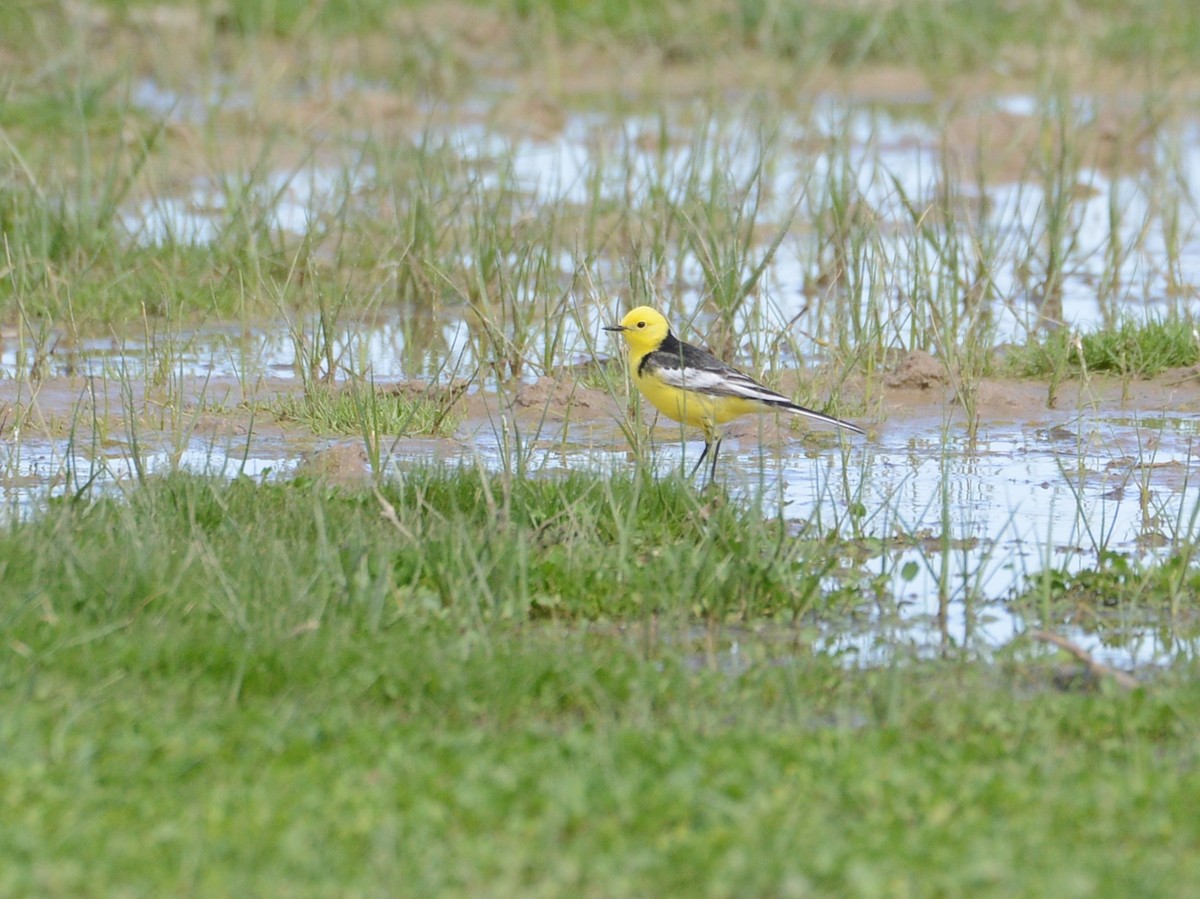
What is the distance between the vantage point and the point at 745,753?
459cm

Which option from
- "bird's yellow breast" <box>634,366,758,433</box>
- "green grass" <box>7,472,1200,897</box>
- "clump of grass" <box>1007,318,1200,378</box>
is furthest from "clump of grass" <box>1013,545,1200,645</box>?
"clump of grass" <box>1007,318,1200,378</box>

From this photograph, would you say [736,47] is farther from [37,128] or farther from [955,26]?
[37,128]

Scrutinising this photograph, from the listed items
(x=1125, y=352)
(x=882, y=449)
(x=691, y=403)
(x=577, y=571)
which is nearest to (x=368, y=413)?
(x=691, y=403)

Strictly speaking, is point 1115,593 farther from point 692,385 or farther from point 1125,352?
point 1125,352

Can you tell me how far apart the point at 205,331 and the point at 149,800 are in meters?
6.19

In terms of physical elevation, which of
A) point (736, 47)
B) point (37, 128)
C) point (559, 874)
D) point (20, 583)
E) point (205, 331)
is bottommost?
point (559, 874)

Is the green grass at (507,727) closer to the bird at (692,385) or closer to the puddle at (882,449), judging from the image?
the puddle at (882,449)

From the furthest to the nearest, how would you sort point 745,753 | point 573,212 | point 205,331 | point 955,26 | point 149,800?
1. point 955,26
2. point 573,212
3. point 205,331
4. point 745,753
5. point 149,800

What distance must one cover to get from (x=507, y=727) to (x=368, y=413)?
11.1 ft

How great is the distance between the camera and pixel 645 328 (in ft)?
26.6

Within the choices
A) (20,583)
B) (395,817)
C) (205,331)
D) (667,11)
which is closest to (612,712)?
(395,817)

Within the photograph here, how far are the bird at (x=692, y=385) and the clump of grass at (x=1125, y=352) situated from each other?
6.33ft

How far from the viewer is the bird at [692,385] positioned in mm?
7641

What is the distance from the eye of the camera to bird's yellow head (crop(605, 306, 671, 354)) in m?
8.09
